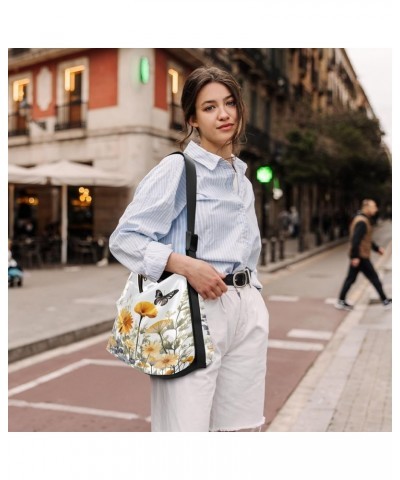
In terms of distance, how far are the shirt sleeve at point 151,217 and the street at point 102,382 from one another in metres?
2.50

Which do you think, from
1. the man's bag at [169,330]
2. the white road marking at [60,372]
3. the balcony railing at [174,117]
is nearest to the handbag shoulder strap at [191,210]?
the man's bag at [169,330]

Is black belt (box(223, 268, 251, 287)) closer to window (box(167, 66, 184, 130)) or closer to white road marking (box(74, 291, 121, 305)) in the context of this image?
white road marking (box(74, 291, 121, 305))

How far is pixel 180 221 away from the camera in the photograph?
6.10ft

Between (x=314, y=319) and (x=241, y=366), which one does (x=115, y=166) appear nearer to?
(x=314, y=319)

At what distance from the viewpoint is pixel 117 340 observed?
1.91 metres

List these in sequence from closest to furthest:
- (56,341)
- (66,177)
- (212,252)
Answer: (212,252)
(56,341)
(66,177)

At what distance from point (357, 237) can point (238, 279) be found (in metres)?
7.47

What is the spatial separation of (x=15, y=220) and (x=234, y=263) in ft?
64.1

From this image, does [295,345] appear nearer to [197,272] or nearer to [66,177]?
[197,272]

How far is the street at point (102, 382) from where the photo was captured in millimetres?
4145

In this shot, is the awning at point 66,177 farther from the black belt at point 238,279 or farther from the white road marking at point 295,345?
the black belt at point 238,279

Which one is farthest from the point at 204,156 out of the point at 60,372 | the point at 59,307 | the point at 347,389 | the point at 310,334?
the point at 59,307
